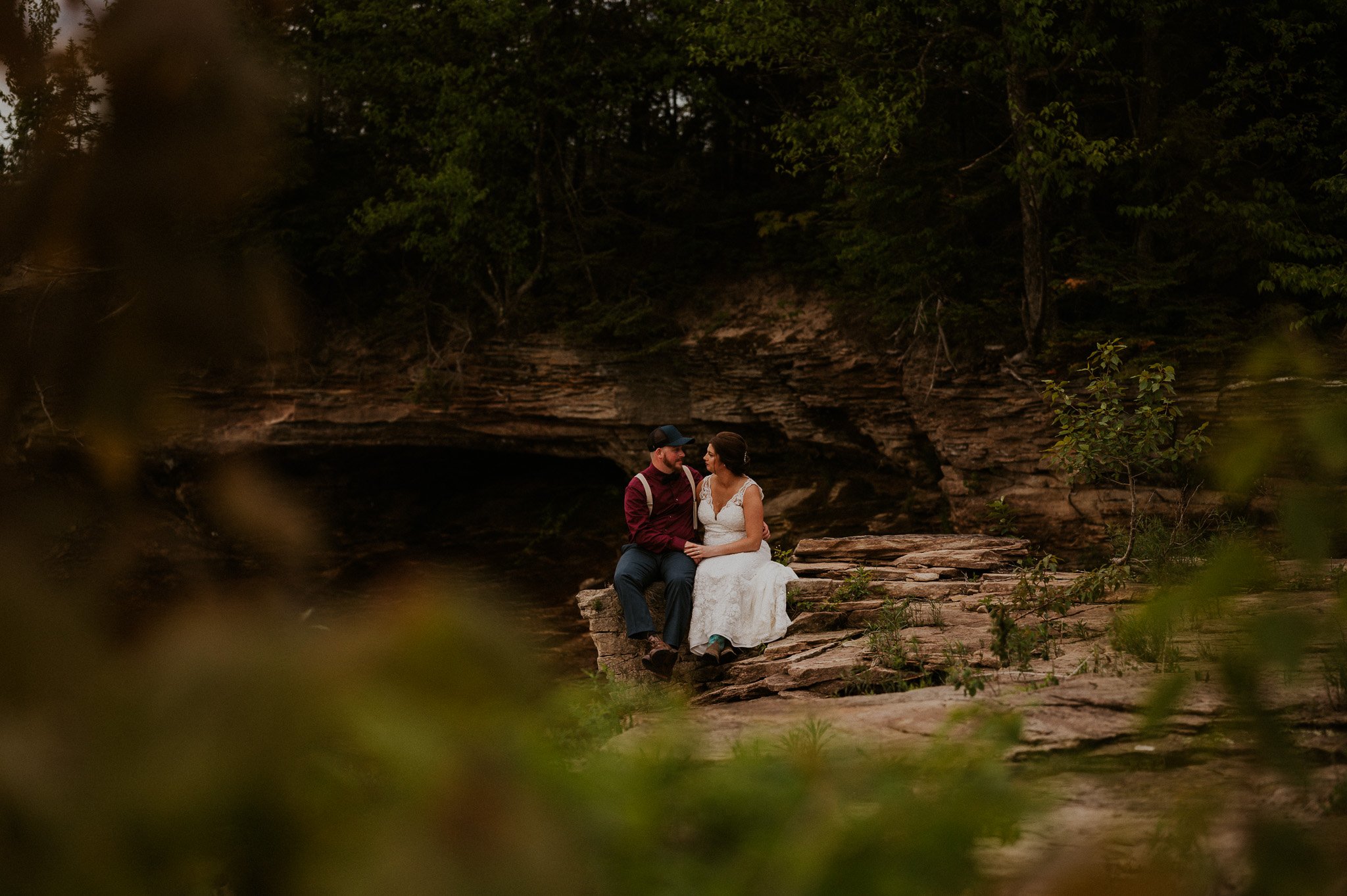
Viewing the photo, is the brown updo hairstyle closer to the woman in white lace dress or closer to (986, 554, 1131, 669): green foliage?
the woman in white lace dress

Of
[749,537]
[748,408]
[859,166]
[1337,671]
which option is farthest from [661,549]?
[748,408]

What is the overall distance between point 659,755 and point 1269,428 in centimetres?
60

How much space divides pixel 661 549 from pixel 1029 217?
257 inches

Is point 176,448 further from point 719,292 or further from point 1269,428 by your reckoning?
point 719,292

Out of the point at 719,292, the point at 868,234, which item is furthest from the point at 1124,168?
the point at 719,292

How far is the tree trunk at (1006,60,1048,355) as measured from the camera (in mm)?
10016

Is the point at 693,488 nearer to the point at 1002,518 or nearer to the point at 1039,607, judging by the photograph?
the point at 1039,607

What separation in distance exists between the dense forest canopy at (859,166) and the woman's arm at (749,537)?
391 cm

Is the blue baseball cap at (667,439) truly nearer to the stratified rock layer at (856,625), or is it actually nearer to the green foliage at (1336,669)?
→ the stratified rock layer at (856,625)

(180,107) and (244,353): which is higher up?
(180,107)

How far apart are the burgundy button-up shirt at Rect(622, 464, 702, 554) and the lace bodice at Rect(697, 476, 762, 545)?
132 mm

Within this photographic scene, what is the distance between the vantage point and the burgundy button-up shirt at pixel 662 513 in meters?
6.70

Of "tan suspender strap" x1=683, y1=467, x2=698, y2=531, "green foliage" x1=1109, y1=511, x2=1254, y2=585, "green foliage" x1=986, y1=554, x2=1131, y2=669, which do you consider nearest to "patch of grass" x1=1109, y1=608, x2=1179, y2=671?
"green foliage" x1=986, y1=554, x2=1131, y2=669

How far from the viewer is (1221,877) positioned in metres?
Answer: 0.63
